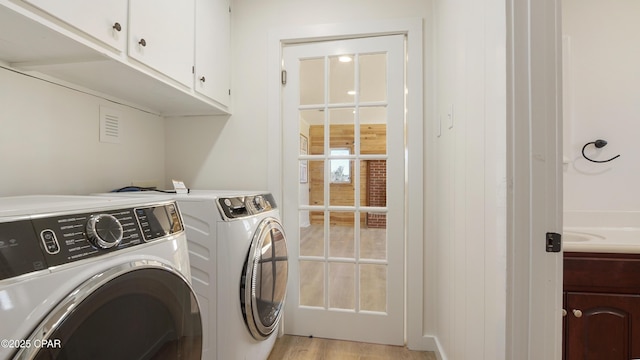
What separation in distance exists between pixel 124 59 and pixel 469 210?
4.77 feet

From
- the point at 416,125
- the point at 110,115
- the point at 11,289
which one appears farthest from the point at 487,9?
the point at 110,115

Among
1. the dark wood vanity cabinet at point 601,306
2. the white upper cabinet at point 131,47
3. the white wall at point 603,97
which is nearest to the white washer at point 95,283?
the white upper cabinet at point 131,47

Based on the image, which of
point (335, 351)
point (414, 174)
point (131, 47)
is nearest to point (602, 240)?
point (414, 174)

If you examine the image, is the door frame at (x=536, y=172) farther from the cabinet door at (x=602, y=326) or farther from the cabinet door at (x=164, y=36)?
the cabinet door at (x=164, y=36)

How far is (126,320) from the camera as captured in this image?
1.97ft

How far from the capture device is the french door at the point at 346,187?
5.69 feet

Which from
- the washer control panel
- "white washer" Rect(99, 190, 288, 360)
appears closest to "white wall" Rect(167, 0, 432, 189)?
the washer control panel

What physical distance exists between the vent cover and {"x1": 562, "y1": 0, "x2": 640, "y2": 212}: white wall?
2.54 metres

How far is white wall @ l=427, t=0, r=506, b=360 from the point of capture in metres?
0.82

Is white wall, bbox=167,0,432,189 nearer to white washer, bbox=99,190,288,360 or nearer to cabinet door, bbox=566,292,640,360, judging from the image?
white washer, bbox=99,190,288,360

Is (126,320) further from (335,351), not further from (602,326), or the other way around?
(602,326)

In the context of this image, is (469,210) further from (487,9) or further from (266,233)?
(266,233)

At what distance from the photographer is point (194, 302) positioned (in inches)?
32.2

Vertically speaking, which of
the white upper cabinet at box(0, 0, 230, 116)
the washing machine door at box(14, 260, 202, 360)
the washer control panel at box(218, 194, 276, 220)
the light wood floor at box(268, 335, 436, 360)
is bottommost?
the light wood floor at box(268, 335, 436, 360)
